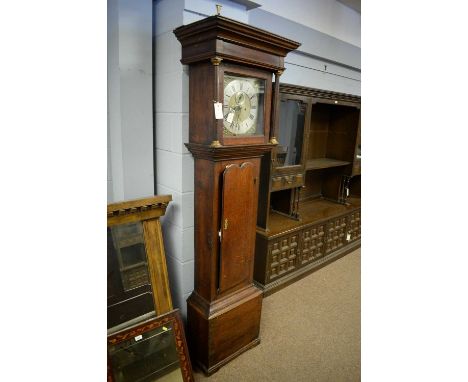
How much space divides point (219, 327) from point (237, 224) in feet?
2.05

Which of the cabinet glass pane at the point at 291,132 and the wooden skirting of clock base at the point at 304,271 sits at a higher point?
the cabinet glass pane at the point at 291,132

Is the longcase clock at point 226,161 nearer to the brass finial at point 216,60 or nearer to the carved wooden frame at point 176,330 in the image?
the brass finial at point 216,60

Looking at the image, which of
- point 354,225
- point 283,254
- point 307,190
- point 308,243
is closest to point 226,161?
point 283,254

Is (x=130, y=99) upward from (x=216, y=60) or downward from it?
downward

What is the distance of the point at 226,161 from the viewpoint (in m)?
1.56

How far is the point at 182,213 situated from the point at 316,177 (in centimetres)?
228

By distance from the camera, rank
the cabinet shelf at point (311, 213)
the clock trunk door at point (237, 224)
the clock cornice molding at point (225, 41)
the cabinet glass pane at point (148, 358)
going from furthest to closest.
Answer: the cabinet shelf at point (311, 213) → the clock trunk door at point (237, 224) → the cabinet glass pane at point (148, 358) → the clock cornice molding at point (225, 41)

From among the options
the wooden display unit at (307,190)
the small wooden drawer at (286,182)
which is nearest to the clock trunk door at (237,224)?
the wooden display unit at (307,190)

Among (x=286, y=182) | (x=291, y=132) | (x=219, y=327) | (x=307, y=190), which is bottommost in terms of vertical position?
(x=219, y=327)

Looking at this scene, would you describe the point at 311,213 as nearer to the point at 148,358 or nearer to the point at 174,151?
the point at 174,151

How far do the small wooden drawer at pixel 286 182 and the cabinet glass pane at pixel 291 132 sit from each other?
0.11 m

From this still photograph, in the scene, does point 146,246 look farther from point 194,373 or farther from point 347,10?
point 347,10

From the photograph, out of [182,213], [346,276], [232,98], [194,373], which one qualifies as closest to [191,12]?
[232,98]

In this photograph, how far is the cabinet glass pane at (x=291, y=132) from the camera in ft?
8.25
